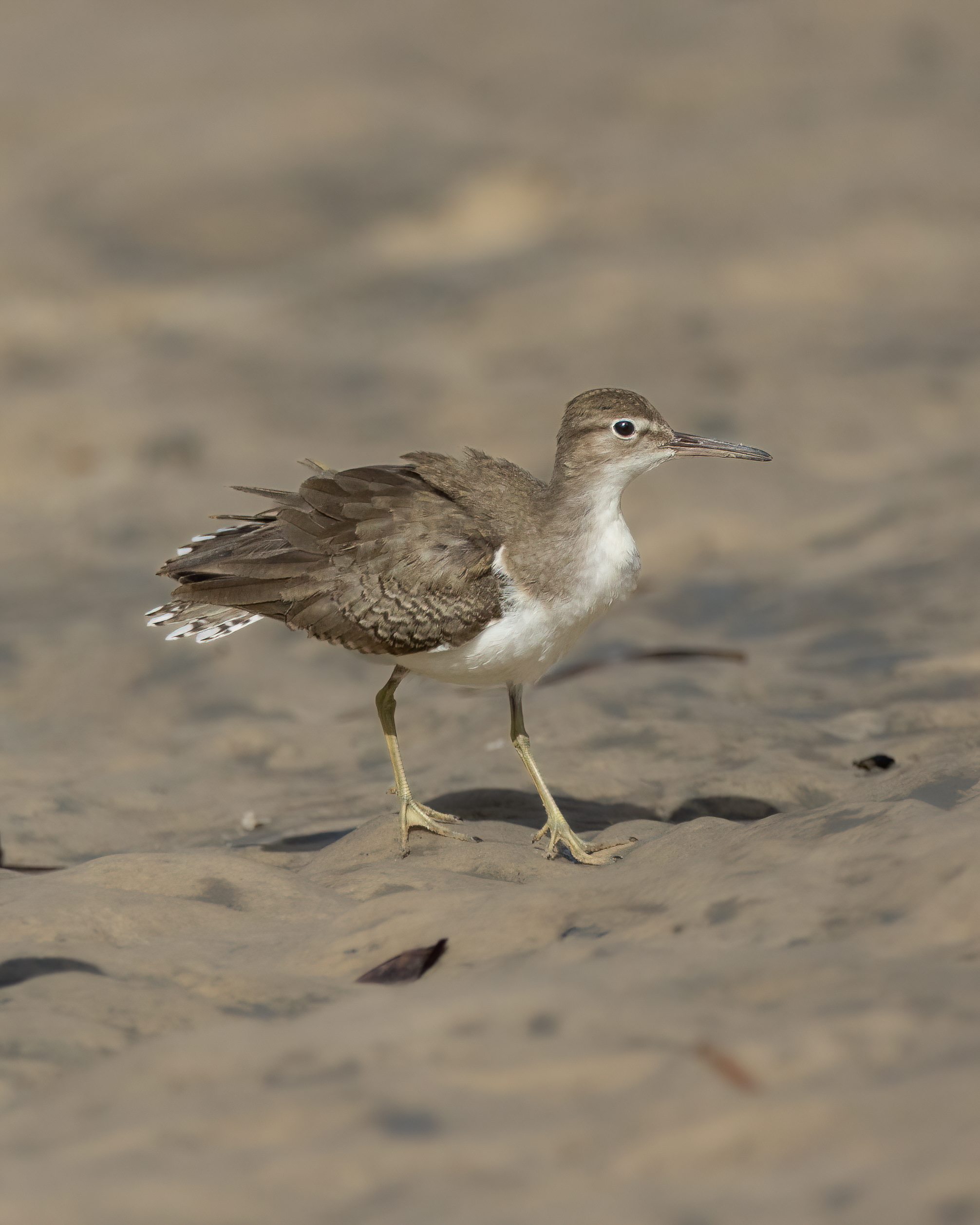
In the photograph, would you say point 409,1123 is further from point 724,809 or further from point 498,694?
point 498,694

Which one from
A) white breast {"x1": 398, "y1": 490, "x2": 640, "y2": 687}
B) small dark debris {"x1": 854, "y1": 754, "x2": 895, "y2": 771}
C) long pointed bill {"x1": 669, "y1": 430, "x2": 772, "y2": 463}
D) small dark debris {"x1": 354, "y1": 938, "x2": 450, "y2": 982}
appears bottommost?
small dark debris {"x1": 854, "y1": 754, "x2": 895, "y2": 771}

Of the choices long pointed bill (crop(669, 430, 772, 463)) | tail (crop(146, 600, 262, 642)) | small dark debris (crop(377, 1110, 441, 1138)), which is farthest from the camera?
tail (crop(146, 600, 262, 642))

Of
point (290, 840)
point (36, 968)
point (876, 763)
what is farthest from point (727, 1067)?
point (876, 763)

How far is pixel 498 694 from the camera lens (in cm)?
855

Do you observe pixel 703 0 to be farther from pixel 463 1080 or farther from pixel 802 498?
pixel 463 1080

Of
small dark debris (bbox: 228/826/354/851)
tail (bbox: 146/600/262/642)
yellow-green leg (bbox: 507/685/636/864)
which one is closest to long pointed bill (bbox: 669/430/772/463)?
yellow-green leg (bbox: 507/685/636/864)

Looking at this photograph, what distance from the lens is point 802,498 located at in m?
10.4

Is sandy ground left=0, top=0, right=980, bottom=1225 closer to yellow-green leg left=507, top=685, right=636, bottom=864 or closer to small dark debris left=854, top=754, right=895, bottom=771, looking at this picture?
small dark debris left=854, top=754, right=895, bottom=771

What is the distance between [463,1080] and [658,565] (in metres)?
7.25

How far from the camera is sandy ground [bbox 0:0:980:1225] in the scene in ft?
9.57

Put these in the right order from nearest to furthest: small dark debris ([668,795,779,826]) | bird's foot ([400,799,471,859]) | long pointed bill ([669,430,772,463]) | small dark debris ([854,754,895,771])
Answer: bird's foot ([400,799,471,859]), small dark debris ([668,795,779,826]), long pointed bill ([669,430,772,463]), small dark debris ([854,754,895,771])

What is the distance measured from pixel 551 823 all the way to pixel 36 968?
8.17ft

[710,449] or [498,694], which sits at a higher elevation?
[710,449]

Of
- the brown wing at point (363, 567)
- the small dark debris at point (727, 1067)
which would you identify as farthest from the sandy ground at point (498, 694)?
the brown wing at point (363, 567)
